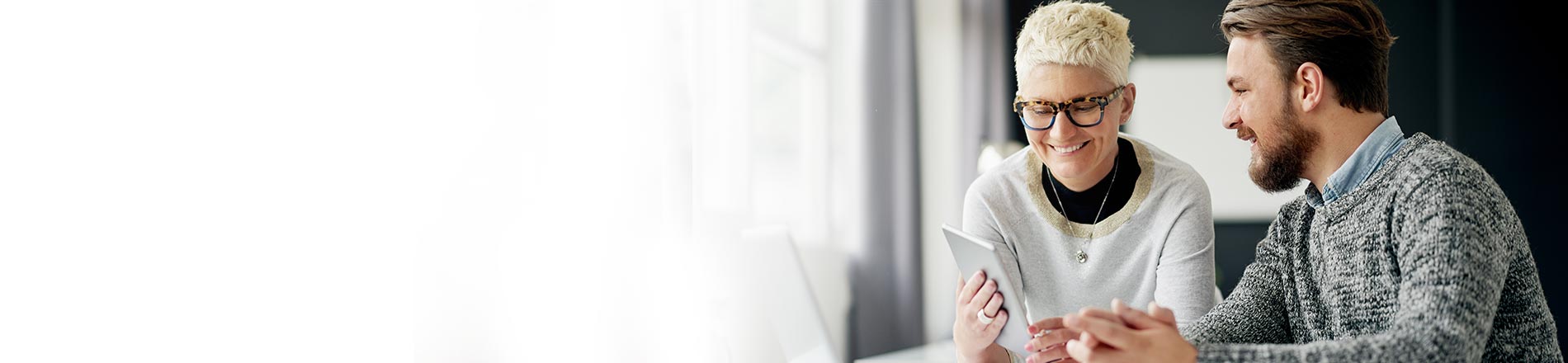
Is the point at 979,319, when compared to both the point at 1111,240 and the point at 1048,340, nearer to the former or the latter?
the point at 1048,340

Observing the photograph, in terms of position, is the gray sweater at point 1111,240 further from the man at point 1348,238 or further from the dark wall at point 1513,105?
the dark wall at point 1513,105

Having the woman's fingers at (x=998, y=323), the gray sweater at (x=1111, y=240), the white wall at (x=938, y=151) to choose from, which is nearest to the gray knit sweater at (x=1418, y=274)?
the gray sweater at (x=1111, y=240)

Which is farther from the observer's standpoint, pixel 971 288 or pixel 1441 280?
pixel 971 288

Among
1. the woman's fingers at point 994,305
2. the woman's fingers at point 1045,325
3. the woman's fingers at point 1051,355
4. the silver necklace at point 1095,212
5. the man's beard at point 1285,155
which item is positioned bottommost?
the woman's fingers at point 1051,355

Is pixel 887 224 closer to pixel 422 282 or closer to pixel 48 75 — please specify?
pixel 422 282

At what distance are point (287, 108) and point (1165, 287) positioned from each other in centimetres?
127

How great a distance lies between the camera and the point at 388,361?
1625 mm

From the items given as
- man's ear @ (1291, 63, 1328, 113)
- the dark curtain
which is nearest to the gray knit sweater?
man's ear @ (1291, 63, 1328, 113)

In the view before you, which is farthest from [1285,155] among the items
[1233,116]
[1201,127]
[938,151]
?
[1201,127]

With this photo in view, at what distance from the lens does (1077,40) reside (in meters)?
1.63

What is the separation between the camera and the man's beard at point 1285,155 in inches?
55.4

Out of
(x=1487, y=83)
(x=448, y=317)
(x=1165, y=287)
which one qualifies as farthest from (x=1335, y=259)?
(x=1487, y=83)

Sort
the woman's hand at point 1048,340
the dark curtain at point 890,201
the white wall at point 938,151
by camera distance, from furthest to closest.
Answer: the white wall at point 938,151, the dark curtain at point 890,201, the woman's hand at point 1048,340

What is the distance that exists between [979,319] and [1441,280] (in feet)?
2.00
